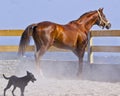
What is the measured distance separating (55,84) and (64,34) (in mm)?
2103

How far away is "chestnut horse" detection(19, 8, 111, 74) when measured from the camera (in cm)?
1073

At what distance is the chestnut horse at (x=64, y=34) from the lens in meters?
10.7

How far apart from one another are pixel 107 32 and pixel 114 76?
4.06 feet

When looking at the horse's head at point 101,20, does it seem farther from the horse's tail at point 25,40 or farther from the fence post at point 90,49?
the horse's tail at point 25,40

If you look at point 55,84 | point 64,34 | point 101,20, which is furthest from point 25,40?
point 101,20

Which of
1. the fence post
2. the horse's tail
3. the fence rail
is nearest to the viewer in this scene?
the horse's tail

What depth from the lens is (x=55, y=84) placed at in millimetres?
9219

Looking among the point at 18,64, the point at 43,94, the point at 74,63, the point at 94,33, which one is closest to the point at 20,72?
the point at 18,64

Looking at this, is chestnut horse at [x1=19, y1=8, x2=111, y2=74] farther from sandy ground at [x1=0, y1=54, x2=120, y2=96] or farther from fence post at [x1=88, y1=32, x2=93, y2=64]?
sandy ground at [x1=0, y1=54, x2=120, y2=96]

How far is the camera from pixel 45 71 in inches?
484

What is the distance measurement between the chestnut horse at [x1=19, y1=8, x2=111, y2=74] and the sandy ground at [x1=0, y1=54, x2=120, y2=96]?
34.2 inches

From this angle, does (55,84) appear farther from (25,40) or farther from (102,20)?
(102,20)

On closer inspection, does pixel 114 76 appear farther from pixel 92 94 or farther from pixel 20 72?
pixel 92 94

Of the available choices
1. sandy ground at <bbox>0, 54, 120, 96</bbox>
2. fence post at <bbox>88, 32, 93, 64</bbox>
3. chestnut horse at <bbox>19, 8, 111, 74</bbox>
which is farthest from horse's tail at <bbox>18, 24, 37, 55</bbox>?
fence post at <bbox>88, 32, 93, 64</bbox>
